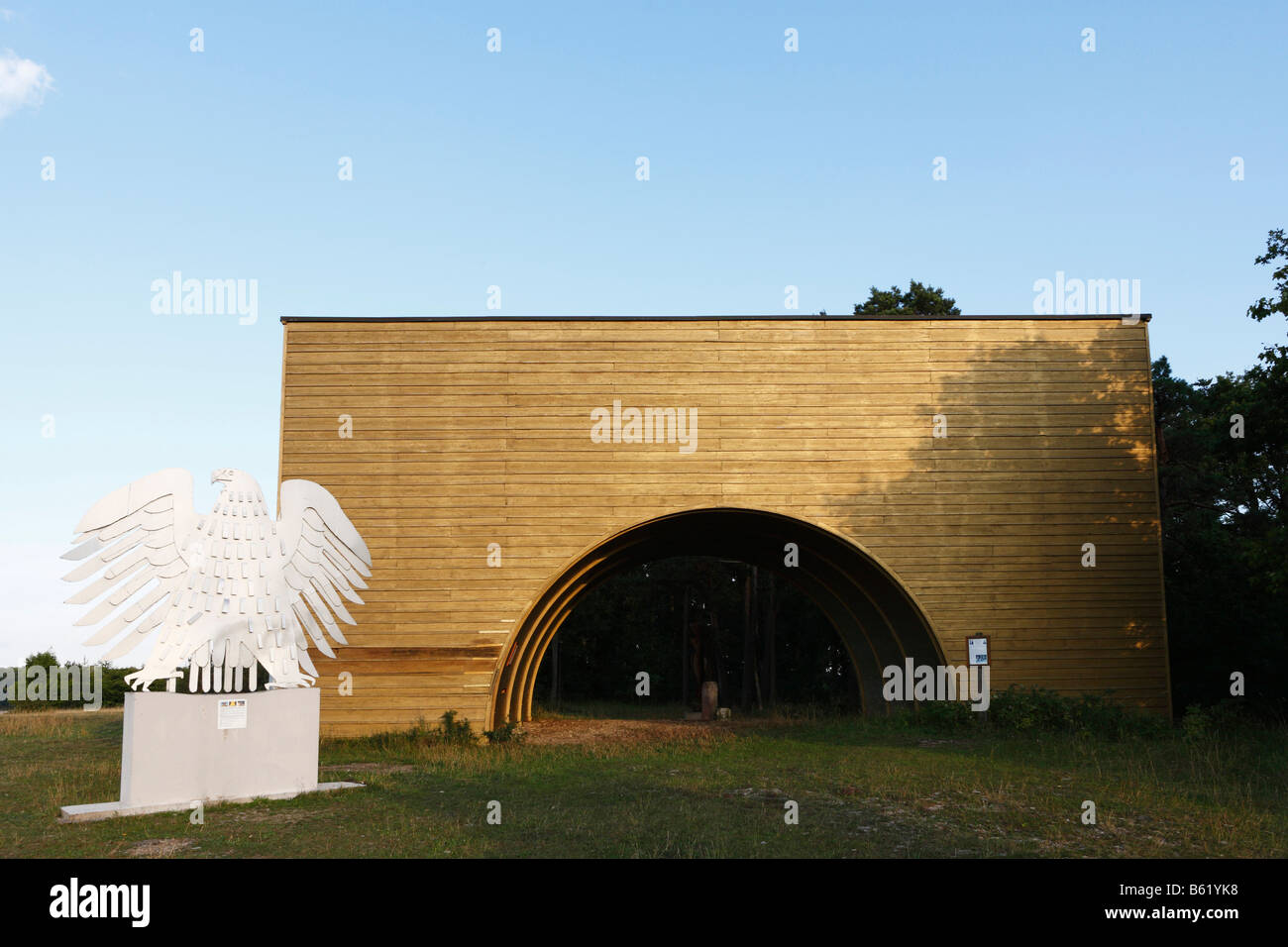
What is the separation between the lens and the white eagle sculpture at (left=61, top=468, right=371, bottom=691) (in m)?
9.02

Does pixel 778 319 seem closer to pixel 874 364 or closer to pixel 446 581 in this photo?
pixel 874 364

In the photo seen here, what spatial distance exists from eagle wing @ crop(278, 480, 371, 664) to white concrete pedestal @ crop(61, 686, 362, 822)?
31.2 inches

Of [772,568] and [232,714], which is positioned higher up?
[772,568]

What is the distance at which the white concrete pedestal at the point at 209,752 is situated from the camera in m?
9.45

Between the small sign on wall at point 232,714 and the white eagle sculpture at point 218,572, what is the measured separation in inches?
7.5

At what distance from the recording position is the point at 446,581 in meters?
16.0

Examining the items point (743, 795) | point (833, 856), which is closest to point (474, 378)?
point (743, 795)

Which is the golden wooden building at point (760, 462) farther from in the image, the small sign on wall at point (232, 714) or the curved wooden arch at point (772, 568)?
the small sign on wall at point (232, 714)

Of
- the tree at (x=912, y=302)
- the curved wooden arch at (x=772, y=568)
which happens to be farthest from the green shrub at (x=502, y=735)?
the tree at (x=912, y=302)

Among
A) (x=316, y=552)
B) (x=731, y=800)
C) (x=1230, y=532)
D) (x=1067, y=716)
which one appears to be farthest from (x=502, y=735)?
(x=1230, y=532)

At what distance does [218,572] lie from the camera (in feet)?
32.3

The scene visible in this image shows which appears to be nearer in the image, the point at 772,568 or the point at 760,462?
the point at 760,462

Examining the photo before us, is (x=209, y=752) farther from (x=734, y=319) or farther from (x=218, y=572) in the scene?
(x=734, y=319)

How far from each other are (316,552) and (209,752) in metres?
2.28
